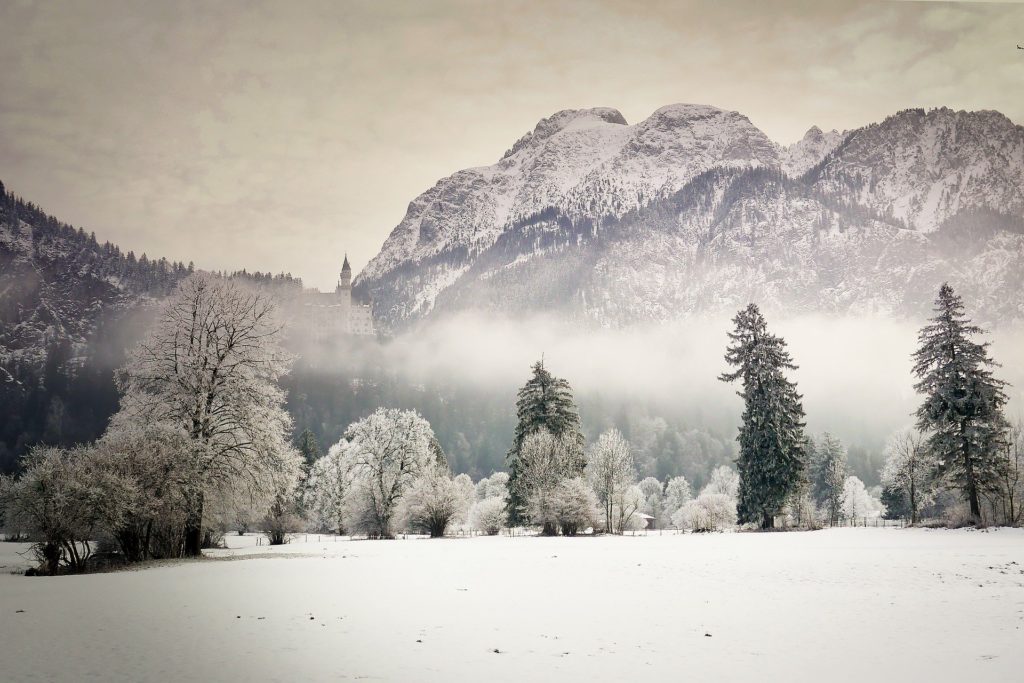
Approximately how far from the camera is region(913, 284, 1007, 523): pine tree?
35.7 metres

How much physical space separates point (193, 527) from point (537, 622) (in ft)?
70.6

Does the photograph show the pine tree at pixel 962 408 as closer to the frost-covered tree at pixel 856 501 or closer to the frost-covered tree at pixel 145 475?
the frost-covered tree at pixel 145 475

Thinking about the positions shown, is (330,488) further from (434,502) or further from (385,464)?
(434,502)

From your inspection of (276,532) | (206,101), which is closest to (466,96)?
(206,101)

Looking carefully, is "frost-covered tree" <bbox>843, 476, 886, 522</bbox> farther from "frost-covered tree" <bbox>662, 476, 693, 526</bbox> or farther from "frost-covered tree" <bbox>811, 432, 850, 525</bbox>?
"frost-covered tree" <bbox>662, 476, 693, 526</bbox>

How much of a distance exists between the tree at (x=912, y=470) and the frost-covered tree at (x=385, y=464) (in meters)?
36.9

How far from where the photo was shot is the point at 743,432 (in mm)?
45781

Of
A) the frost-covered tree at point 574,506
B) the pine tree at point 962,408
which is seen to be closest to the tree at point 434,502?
the frost-covered tree at point 574,506

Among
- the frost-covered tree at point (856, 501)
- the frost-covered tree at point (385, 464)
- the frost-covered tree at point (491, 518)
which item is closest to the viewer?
the frost-covered tree at point (385, 464)

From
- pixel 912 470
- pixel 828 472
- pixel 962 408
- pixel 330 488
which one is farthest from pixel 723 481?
pixel 962 408

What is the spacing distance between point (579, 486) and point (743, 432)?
42.0 feet

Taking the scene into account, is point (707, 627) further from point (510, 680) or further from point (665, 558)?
point (665, 558)

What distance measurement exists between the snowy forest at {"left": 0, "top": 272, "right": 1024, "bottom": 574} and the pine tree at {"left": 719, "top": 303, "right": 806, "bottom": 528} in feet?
0.33

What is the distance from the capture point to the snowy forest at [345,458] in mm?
24156
